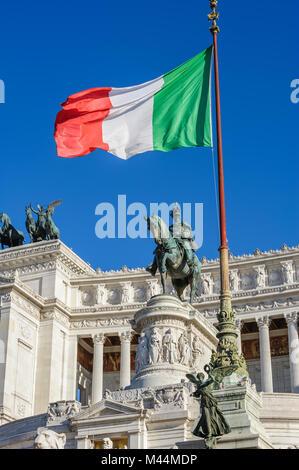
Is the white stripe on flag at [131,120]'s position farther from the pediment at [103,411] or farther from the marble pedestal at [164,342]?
the pediment at [103,411]

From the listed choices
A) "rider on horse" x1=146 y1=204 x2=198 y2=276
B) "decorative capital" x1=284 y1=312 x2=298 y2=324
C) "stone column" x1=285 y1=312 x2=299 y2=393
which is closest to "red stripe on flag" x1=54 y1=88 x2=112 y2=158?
"rider on horse" x1=146 y1=204 x2=198 y2=276

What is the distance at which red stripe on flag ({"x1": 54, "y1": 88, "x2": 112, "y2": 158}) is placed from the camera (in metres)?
32.9

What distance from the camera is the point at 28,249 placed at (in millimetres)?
70500

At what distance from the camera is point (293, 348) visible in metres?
63.2

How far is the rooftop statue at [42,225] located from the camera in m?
72.5

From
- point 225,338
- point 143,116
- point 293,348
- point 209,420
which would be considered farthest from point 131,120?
point 293,348

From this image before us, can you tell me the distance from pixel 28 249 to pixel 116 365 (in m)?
13.7

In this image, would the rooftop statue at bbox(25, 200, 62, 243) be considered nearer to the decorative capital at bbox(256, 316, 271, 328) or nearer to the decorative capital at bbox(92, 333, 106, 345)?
the decorative capital at bbox(92, 333, 106, 345)

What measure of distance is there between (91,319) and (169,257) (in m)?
30.9

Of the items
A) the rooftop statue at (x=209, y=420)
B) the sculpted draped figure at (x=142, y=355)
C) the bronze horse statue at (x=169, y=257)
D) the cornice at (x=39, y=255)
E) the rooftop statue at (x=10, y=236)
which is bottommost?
the rooftop statue at (x=209, y=420)

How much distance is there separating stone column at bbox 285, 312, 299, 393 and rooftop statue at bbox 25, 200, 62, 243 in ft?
70.1

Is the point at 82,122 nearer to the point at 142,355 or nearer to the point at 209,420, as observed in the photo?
the point at 142,355

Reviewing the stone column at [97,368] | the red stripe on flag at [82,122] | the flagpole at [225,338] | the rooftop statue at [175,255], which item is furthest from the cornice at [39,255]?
the flagpole at [225,338]
